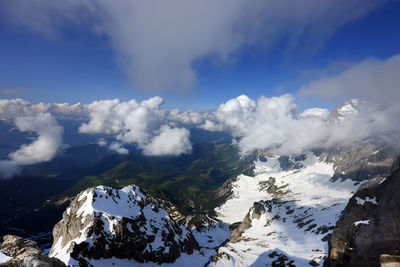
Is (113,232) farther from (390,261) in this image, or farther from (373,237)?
(390,261)

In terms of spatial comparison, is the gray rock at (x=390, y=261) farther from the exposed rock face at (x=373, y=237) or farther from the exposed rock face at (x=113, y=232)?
the exposed rock face at (x=113, y=232)

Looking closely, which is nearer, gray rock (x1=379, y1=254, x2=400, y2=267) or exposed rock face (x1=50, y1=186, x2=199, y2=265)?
gray rock (x1=379, y1=254, x2=400, y2=267)

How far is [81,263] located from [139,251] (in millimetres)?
31582

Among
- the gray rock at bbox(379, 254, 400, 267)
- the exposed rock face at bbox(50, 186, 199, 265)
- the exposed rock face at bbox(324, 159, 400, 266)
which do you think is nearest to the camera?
the gray rock at bbox(379, 254, 400, 267)

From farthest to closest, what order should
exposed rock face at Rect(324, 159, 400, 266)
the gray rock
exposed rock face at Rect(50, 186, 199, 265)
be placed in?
exposed rock face at Rect(50, 186, 199, 265)
exposed rock face at Rect(324, 159, 400, 266)
the gray rock

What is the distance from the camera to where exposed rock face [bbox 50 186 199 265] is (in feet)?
234

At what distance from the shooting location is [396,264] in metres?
18.2

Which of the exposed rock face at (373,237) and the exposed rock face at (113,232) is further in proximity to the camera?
the exposed rock face at (113,232)

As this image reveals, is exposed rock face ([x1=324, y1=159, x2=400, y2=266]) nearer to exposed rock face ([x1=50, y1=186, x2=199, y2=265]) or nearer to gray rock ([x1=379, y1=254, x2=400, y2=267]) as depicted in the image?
gray rock ([x1=379, y1=254, x2=400, y2=267])

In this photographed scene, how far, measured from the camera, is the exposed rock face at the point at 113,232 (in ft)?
234

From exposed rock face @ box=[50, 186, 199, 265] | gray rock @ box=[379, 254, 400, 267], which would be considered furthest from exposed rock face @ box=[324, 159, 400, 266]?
exposed rock face @ box=[50, 186, 199, 265]

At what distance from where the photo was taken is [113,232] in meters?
82.0

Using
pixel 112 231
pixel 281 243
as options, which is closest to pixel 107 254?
pixel 112 231

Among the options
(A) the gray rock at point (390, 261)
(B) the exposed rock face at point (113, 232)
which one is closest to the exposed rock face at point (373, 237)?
(A) the gray rock at point (390, 261)
